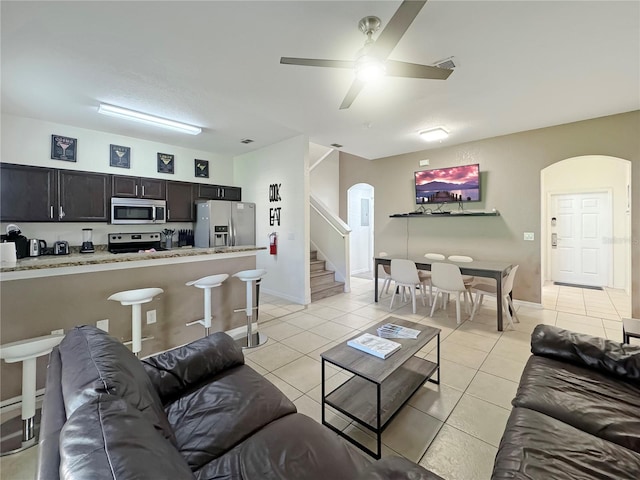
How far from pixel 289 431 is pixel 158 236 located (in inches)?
186

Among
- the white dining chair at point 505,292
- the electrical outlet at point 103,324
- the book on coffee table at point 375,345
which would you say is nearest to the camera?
the book on coffee table at point 375,345

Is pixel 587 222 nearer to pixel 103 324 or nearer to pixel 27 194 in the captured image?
pixel 103 324

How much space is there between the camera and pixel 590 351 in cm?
180

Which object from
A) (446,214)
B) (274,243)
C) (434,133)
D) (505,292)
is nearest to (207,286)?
(274,243)

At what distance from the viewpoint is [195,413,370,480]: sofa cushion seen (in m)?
1.09

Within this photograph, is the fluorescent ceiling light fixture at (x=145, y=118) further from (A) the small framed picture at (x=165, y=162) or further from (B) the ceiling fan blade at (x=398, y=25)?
(B) the ceiling fan blade at (x=398, y=25)

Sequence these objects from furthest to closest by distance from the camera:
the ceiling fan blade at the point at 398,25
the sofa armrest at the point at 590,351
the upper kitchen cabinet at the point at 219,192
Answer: the upper kitchen cabinet at the point at 219,192 → the sofa armrest at the point at 590,351 → the ceiling fan blade at the point at 398,25

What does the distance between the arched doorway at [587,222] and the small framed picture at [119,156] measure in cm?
759

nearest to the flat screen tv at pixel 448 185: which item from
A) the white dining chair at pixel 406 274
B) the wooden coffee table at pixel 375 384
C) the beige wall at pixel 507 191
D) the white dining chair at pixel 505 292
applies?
the beige wall at pixel 507 191

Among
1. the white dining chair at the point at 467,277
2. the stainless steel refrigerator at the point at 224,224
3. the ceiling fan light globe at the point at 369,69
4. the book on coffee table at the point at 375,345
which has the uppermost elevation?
the ceiling fan light globe at the point at 369,69

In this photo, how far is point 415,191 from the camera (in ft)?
18.7

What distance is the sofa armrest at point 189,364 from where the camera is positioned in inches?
61.5

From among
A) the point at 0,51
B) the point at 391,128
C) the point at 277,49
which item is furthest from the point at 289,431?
the point at 391,128

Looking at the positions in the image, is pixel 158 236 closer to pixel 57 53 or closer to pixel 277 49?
pixel 57 53
